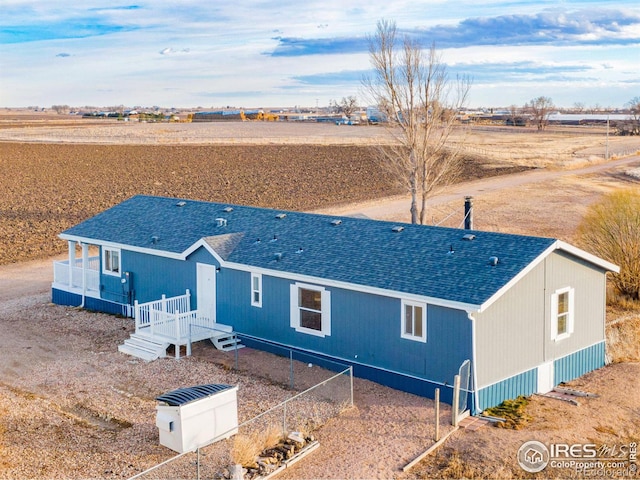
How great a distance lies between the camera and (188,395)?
15562 mm

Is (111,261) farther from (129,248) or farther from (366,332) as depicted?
(366,332)

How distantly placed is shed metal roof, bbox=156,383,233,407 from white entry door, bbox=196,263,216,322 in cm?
728

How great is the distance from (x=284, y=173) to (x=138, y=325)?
4781 centimetres

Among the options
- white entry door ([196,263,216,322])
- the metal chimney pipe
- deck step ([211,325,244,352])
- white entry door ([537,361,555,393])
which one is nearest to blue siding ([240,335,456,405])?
deck step ([211,325,244,352])

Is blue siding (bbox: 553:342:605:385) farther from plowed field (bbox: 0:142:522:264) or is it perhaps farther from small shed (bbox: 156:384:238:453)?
plowed field (bbox: 0:142:522:264)

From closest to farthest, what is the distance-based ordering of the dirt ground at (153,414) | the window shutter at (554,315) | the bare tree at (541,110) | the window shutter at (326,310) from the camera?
the dirt ground at (153,414), the window shutter at (554,315), the window shutter at (326,310), the bare tree at (541,110)

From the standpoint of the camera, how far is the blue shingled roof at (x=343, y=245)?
18.2 metres

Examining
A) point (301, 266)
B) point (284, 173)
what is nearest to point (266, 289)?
point (301, 266)

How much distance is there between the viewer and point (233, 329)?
889 inches

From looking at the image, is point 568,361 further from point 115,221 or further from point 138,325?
point 115,221

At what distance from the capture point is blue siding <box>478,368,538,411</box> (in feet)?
57.4

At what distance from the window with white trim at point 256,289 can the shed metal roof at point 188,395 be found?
594 cm

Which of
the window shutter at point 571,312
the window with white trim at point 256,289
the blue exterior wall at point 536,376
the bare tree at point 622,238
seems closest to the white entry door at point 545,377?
the blue exterior wall at point 536,376

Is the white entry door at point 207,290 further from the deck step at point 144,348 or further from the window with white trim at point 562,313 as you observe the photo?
the window with white trim at point 562,313
